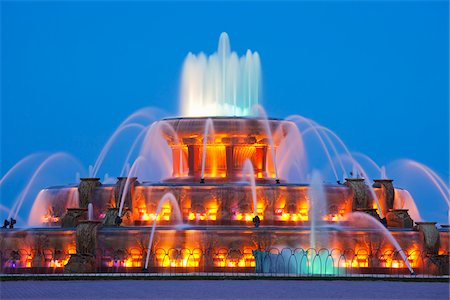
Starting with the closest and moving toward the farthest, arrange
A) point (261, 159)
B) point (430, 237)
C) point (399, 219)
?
point (430, 237) → point (399, 219) → point (261, 159)

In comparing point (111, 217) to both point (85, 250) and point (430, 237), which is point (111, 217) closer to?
point (85, 250)

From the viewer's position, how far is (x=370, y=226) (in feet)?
112

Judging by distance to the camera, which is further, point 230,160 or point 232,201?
point 230,160

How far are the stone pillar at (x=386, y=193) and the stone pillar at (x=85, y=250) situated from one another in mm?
12136

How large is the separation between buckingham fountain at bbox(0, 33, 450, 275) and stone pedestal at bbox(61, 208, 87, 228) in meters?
0.04

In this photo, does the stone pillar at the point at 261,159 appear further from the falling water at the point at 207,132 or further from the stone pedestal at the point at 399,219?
the stone pedestal at the point at 399,219

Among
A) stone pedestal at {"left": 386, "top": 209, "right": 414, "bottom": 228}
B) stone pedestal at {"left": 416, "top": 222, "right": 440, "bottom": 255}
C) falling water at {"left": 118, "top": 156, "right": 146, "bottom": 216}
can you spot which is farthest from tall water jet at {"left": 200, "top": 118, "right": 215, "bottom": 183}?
stone pedestal at {"left": 416, "top": 222, "right": 440, "bottom": 255}

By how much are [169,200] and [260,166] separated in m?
6.52

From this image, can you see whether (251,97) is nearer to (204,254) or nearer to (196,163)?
(196,163)

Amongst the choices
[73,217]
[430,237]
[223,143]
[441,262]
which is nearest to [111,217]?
[73,217]

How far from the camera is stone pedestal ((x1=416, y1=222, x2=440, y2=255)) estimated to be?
31.4 meters

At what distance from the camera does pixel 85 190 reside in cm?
3659

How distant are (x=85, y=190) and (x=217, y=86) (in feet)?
37.0

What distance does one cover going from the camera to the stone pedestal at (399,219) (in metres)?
34.5
